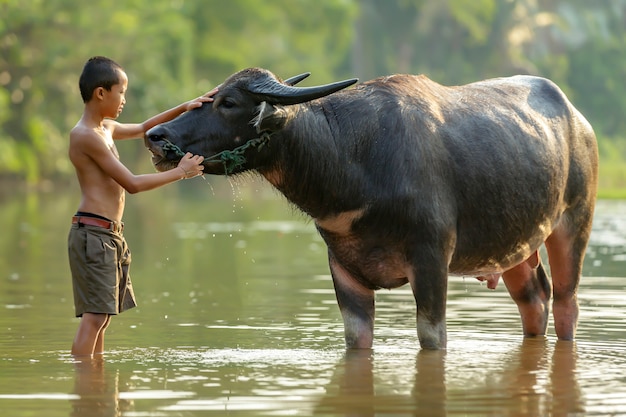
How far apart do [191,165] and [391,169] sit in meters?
1.17

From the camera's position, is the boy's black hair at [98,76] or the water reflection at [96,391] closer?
the water reflection at [96,391]

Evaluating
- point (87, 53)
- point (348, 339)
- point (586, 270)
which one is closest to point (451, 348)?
point (348, 339)

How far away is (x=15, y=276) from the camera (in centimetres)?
1394

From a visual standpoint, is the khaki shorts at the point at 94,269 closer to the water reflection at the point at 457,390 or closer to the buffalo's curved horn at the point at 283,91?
the buffalo's curved horn at the point at 283,91

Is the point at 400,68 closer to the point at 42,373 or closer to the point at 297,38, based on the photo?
the point at 297,38

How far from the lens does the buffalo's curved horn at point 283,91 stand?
25.7 feet

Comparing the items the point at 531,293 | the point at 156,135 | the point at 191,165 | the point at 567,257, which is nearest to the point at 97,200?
the point at 156,135

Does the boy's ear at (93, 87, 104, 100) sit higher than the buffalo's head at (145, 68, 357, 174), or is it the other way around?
the boy's ear at (93, 87, 104, 100)

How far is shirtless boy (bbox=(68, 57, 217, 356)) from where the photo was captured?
800cm

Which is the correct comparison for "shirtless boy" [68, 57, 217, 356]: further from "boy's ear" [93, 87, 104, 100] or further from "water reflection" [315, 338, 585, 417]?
"water reflection" [315, 338, 585, 417]

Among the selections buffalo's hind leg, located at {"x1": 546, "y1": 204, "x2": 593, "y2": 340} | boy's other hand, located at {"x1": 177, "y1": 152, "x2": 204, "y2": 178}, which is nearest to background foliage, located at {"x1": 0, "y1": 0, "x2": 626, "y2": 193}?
buffalo's hind leg, located at {"x1": 546, "y1": 204, "x2": 593, "y2": 340}

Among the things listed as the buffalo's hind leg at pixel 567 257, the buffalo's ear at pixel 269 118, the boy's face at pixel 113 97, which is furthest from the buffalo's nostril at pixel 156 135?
the buffalo's hind leg at pixel 567 257

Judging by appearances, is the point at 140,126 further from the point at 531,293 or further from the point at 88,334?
the point at 531,293

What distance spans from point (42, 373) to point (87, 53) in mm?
40890
